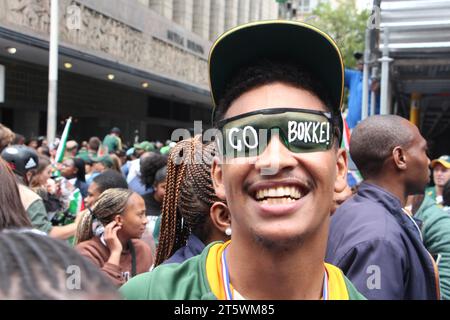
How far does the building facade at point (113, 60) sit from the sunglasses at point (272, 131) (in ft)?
47.6

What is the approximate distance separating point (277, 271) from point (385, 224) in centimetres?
114

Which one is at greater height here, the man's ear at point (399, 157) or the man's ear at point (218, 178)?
the man's ear at point (399, 157)

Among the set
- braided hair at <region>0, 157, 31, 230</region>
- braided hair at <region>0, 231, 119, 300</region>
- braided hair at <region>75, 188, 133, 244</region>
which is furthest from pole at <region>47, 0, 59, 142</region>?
braided hair at <region>0, 231, 119, 300</region>

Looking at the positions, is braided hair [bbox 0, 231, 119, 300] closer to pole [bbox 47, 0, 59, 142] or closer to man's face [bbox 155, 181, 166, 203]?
man's face [bbox 155, 181, 166, 203]

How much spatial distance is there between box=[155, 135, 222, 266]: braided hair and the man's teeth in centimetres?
106

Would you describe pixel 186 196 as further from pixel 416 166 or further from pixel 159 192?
pixel 159 192

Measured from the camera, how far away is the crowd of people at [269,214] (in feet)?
5.58

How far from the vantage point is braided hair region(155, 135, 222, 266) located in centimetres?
284

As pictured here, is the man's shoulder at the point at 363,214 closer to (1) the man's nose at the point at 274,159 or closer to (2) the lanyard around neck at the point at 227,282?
(2) the lanyard around neck at the point at 227,282

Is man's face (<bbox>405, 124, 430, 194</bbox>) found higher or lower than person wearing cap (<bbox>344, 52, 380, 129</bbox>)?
lower

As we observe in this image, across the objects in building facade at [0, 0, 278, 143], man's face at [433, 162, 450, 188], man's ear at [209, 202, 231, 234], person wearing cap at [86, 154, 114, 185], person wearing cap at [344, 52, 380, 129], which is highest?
building facade at [0, 0, 278, 143]

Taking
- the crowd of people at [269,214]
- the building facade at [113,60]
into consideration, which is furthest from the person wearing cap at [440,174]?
the building facade at [113,60]

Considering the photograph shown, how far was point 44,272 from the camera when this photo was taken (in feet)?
3.32
